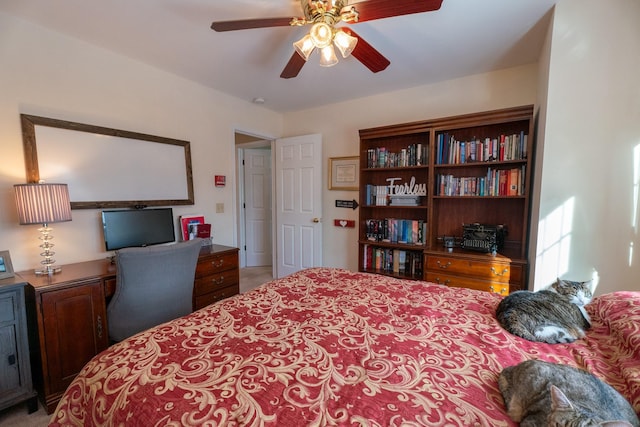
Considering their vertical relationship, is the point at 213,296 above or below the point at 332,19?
below

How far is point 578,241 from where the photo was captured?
1860 mm

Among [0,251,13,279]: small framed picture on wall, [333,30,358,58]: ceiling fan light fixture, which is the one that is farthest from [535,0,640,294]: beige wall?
[0,251,13,279]: small framed picture on wall

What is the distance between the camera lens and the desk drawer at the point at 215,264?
2.36m

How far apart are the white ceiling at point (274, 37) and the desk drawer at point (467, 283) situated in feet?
6.52

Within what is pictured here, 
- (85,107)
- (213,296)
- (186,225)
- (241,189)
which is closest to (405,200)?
(213,296)

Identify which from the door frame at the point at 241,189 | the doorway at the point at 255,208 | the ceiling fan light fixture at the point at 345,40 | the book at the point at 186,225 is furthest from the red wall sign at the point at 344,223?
the ceiling fan light fixture at the point at 345,40

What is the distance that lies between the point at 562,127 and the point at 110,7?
3108mm

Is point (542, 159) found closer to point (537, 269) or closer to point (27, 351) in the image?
point (537, 269)

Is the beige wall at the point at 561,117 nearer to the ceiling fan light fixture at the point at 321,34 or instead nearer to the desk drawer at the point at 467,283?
the desk drawer at the point at 467,283

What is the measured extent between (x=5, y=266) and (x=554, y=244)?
363cm

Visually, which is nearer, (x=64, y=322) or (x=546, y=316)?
(x=546, y=316)

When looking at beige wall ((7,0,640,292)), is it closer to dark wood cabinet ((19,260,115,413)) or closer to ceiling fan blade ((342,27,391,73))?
dark wood cabinet ((19,260,115,413))

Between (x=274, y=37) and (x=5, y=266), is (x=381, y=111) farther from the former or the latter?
(x=5, y=266)

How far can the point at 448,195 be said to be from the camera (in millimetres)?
2732
